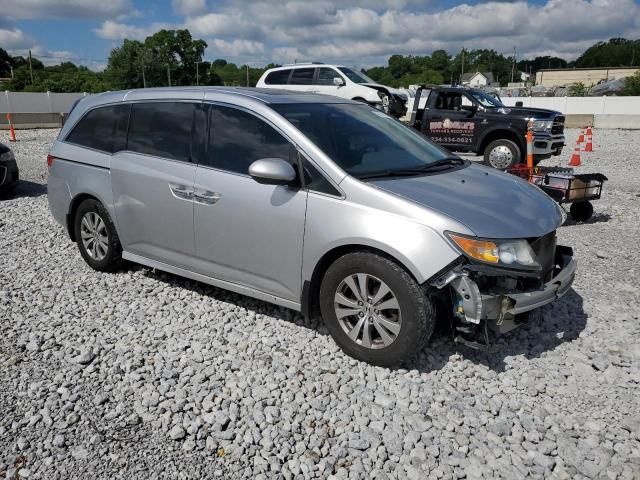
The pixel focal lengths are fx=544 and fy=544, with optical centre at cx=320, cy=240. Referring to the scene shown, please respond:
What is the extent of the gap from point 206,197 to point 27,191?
7747 mm

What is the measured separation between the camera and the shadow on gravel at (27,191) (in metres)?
9.80

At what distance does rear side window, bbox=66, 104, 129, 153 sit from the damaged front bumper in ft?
10.8

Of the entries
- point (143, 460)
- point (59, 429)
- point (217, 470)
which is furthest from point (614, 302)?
point (59, 429)

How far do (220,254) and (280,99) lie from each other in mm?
1306

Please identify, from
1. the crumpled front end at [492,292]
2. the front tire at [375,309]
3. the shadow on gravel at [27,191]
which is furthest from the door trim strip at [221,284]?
the shadow on gravel at [27,191]

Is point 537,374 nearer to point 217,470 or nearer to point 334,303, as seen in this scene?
point 334,303

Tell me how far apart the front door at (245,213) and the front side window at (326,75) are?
12526mm

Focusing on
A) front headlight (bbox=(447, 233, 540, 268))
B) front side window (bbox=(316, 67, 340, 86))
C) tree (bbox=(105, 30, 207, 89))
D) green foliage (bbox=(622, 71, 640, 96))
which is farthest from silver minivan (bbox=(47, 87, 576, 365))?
tree (bbox=(105, 30, 207, 89))

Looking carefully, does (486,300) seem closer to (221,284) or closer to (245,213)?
(245,213)

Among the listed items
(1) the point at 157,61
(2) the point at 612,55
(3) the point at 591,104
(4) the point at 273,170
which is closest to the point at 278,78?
(4) the point at 273,170

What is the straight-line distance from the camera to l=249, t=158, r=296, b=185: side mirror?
12.1 ft

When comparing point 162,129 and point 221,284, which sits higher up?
point 162,129

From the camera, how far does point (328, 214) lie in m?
3.64

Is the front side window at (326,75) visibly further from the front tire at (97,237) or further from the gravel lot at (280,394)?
the gravel lot at (280,394)
